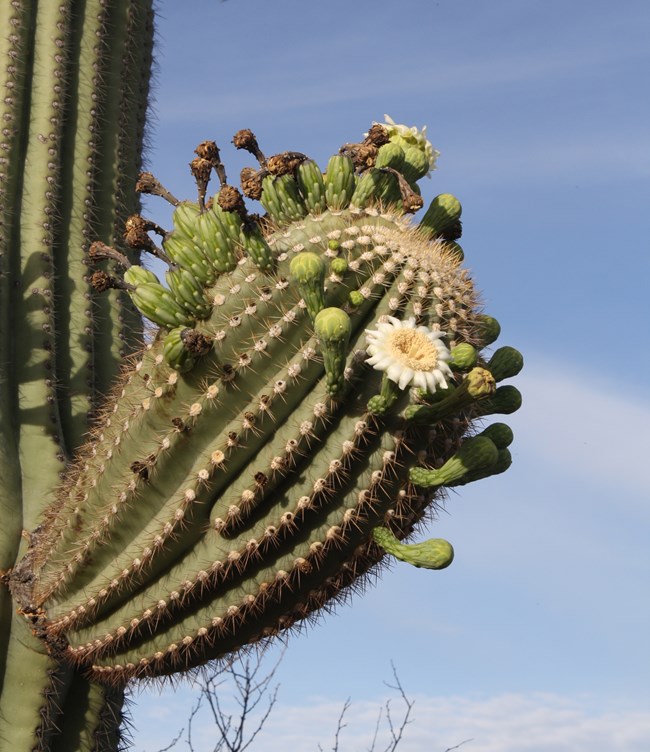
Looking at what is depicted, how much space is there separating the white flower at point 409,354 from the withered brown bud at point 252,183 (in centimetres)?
72

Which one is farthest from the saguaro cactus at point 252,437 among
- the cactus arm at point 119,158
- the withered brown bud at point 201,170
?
the cactus arm at point 119,158

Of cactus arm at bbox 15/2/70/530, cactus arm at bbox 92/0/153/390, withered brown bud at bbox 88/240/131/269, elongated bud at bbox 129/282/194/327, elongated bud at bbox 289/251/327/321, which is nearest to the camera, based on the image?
elongated bud at bbox 289/251/327/321

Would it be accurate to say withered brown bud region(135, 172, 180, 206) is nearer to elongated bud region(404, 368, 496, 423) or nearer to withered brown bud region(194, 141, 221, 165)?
withered brown bud region(194, 141, 221, 165)

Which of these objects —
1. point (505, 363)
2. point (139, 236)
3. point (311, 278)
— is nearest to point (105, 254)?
point (139, 236)

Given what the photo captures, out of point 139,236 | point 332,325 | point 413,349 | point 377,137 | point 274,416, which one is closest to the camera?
point 332,325

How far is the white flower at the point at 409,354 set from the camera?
3490 mm

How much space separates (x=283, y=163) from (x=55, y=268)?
170 cm

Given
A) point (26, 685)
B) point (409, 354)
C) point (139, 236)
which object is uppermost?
point (139, 236)

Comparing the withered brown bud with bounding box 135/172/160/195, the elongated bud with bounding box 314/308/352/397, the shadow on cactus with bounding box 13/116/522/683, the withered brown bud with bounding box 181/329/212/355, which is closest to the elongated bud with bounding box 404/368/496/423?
the shadow on cactus with bounding box 13/116/522/683

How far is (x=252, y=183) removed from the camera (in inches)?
Answer: 153

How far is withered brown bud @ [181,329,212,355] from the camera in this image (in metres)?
3.68

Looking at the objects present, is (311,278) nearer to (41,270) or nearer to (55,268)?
(41,270)

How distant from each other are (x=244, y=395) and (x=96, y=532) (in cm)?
85

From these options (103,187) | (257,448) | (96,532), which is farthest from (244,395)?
(103,187)
